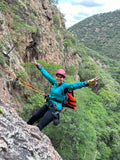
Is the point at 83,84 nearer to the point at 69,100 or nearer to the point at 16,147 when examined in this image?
the point at 69,100

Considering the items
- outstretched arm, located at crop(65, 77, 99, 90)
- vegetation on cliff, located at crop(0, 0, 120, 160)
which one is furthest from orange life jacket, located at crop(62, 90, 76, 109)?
vegetation on cliff, located at crop(0, 0, 120, 160)

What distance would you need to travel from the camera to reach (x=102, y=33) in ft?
377

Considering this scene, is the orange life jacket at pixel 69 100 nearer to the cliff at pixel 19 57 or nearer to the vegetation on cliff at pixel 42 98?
the cliff at pixel 19 57

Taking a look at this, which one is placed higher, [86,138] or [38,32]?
[38,32]

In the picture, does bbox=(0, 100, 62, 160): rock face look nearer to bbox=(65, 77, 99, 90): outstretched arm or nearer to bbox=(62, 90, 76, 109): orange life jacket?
bbox=(62, 90, 76, 109): orange life jacket

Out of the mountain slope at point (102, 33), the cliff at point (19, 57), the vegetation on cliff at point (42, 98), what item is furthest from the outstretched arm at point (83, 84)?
the mountain slope at point (102, 33)

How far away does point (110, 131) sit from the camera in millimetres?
16297

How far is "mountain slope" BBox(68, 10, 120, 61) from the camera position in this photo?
96750 mm

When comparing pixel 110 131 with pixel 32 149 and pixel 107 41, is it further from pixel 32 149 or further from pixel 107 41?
pixel 107 41

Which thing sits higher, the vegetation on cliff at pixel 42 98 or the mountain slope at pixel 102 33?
the mountain slope at pixel 102 33

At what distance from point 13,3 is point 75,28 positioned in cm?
12563

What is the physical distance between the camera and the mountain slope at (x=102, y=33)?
9675 cm

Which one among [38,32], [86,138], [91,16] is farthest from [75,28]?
[86,138]

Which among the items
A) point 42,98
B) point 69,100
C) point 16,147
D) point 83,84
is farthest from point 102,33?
point 16,147
